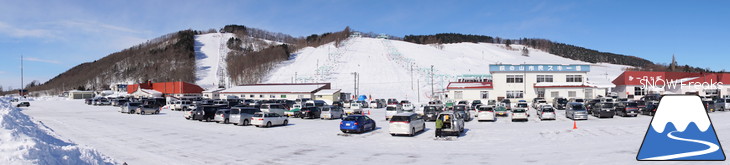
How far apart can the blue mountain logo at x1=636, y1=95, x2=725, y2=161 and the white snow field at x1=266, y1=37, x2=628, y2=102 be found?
71452 millimetres

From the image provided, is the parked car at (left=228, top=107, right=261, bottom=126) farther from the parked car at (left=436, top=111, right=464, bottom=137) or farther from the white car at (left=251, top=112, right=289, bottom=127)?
the parked car at (left=436, top=111, right=464, bottom=137)

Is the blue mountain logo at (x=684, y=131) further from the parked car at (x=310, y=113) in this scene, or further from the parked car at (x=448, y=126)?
the parked car at (x=310, y=113)

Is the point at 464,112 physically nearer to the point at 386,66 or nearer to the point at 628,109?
the point at 628,109

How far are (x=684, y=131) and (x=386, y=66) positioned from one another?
4438 inches

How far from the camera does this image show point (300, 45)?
181m

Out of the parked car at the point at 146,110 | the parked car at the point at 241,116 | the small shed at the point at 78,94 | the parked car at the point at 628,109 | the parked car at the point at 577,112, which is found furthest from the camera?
the small shed at the point at 78,94

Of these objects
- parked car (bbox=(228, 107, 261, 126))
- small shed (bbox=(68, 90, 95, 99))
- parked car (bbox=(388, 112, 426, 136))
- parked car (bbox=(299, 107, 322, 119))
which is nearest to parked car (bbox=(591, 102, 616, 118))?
parked car (bbox=(388, 112, 426, 136))

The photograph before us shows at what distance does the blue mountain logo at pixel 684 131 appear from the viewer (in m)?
8.21

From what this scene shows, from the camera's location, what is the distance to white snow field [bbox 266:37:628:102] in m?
95.4

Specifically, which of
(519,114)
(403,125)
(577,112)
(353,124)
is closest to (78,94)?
(353,124)

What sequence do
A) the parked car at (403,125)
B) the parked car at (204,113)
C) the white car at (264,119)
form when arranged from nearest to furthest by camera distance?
the parked car at (403,125)
the white car at (264,119)
the parked car at (204,113)

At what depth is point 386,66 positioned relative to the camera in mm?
120875

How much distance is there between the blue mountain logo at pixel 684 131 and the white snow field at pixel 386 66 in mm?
71452

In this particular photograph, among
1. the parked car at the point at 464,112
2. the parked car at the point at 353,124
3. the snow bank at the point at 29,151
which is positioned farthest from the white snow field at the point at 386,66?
the snow bank at the point at 29,151
